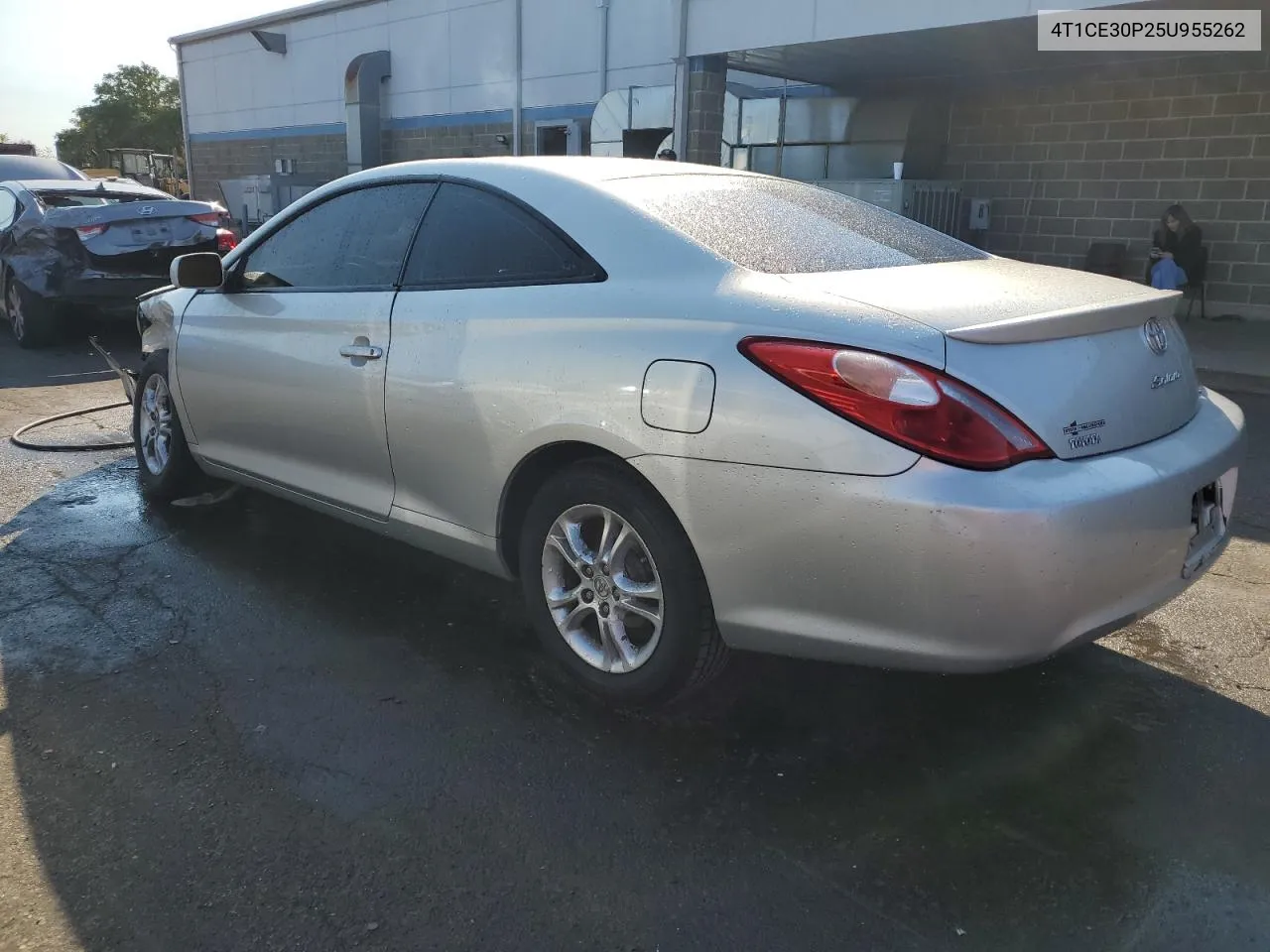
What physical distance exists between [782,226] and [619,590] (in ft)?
4.04

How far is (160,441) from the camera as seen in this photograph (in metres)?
4.83

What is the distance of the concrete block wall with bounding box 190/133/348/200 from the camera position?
2386cm

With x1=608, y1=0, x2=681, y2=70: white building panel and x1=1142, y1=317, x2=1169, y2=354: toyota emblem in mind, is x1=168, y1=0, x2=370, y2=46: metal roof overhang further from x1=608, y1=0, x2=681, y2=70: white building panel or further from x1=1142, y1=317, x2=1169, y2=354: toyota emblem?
x1=1142, y1=317, x2=1169, y2=354: toyota emblem

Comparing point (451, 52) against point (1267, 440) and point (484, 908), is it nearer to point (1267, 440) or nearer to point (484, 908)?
point (1267, 440)

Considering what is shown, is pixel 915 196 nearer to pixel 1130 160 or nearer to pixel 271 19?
pixel 1130 160

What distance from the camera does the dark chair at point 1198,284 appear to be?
11.1 metres

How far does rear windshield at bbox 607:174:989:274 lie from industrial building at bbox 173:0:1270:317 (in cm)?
653

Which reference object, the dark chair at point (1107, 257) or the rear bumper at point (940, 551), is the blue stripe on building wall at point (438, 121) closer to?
the dark chair at point (1107, 257)

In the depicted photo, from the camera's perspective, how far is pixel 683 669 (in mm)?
2729

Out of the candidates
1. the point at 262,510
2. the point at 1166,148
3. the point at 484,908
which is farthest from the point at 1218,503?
the point at 1166,148

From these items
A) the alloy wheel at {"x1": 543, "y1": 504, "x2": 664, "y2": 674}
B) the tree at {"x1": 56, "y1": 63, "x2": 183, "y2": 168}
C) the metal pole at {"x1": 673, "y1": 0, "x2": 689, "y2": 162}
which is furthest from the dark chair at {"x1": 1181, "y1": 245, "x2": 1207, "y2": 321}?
the tree at {"x1": 56, "y1": 63, "x2": 183, "y2": 168}

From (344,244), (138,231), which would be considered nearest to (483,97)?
(138,231)

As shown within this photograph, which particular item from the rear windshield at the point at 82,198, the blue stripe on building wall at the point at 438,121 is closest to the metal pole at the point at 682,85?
the blue stripe on building wall at the point at 438,121

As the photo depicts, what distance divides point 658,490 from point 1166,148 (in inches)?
449
